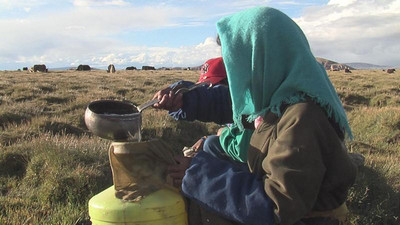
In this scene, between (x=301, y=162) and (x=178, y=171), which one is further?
(x=178, y=171)

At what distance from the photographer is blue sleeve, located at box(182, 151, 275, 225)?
1.85 meters

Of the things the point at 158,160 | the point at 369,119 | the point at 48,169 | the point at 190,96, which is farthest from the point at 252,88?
the point at 369,119

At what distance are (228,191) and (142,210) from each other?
1.36ft

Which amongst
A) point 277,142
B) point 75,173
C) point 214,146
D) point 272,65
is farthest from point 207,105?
point 75,173

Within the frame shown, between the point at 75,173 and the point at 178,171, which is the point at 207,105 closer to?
the point at 178,171

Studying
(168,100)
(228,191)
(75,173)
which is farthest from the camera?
(75,173)

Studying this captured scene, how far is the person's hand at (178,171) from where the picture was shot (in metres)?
2.11

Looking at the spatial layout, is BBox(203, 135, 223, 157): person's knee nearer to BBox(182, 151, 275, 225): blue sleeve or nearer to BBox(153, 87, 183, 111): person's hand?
BBox(153, 87, 183, 111): person's hand

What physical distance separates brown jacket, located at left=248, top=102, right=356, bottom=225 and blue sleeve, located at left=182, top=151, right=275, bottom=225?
0.18 ft

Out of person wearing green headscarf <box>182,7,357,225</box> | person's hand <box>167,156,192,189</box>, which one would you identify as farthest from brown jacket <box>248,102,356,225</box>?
person's hand <box>167,156,192,189</box>

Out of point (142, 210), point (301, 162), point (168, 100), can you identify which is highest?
point (168, 100)

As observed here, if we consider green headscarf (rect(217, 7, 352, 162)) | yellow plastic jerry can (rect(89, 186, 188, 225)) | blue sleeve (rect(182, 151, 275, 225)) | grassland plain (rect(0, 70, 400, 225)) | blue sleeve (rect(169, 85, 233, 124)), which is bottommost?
grassland plain (rect(0, 70, 400, 225))

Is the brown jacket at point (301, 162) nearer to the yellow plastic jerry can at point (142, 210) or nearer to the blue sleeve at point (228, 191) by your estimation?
the blue sleeve at point (228, 191)

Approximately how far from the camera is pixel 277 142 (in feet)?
6.02
